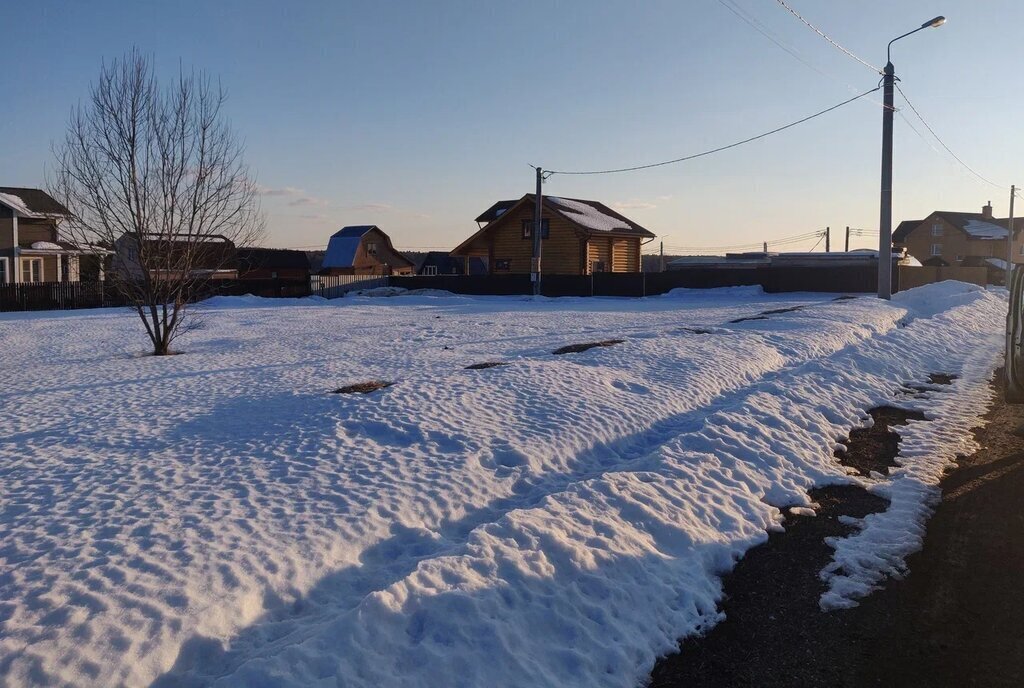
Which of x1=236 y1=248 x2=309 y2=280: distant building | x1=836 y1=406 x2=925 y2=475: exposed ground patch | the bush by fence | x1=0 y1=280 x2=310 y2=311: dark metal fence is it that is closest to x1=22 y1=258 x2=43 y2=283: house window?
the bush by fence

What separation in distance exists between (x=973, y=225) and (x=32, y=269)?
8548cm

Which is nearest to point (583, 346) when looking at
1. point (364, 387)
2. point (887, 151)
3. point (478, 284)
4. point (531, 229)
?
point (364, 387)

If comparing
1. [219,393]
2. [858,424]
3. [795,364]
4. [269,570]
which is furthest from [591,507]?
[795,364]

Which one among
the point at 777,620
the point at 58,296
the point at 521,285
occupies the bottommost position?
the point at 777,620

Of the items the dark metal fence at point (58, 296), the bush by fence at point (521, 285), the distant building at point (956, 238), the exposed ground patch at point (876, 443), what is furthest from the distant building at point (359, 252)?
the exposed ground patch at point (876, 443)

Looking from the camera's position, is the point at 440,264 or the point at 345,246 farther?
the point at 440,264

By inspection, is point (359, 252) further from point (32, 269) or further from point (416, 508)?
point (416, 508)

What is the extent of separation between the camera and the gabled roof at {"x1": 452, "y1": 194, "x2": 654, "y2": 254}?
147 feet

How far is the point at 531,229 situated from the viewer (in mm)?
46438

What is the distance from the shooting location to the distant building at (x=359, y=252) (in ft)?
240

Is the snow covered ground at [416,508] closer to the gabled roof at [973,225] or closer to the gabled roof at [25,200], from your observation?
the gabled roof at [25,200]

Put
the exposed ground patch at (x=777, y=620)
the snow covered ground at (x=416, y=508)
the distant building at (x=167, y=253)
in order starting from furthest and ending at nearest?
the distant building at (x=167, y=253), the exposed ground patch at (x=777, y=620), the snow covered ground at (x=416, y=508)

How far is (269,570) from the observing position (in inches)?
187

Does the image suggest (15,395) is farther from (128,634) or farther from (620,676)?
(620,676)
